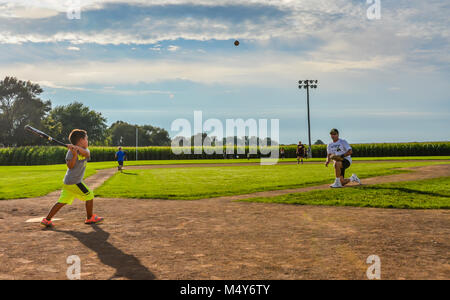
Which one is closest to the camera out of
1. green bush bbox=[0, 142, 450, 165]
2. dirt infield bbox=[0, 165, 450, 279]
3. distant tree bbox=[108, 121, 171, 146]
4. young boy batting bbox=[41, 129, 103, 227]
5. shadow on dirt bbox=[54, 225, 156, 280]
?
shadow on dirt bbox=[54, 225, 156, 280]

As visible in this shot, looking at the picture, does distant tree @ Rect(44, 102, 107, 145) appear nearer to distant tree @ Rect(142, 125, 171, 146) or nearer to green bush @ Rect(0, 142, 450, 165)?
distant tree @ Rect(142, 125, 171, 146)

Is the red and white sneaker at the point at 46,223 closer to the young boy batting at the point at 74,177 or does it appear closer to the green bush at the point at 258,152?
the young boy batting at the point at 74,177

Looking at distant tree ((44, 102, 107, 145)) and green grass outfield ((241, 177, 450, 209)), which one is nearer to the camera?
green grass outfield ((241, 177, 450, 209))

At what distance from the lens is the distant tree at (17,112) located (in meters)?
75.6

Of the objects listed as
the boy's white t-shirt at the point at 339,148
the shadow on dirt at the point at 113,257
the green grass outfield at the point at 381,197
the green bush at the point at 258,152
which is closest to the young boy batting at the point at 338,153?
the boy's white t-shirt at the point at 339,148

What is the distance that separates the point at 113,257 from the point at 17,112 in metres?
83.7

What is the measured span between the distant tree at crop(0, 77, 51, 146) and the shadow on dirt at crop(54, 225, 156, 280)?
77050mm

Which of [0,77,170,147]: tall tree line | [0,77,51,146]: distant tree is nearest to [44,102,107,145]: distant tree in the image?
[0,77,170,147]: tall tree line

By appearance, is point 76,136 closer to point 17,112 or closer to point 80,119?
point 17,112

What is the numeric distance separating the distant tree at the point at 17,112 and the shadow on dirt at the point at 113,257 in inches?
3033

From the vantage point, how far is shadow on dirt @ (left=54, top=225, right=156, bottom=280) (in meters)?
4.46

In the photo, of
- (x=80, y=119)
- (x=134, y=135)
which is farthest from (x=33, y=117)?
(x=134, y=135)

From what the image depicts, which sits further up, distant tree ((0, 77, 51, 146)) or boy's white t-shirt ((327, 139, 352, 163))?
distant tree ((0, 77, 51, 146))
